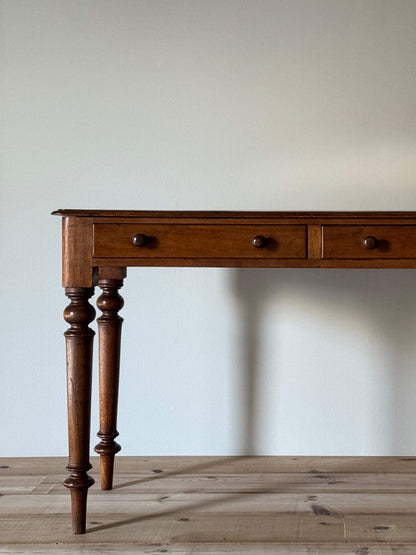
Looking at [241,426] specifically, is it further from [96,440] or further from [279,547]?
[279,547]

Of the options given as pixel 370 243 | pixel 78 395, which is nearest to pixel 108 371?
pixel 78 395

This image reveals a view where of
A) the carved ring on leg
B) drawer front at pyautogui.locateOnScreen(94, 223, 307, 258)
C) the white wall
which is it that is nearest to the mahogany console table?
drawer front at pyautogui.locateOnScreen(94, 223, 307, 258)

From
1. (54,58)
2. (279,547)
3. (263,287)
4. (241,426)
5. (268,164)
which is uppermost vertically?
(54,58)

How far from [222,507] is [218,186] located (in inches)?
41.4

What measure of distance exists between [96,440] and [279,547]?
3.39ft

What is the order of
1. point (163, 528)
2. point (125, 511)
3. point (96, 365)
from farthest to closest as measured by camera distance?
point (96, 365) < point (125, 511) < point (163, 528)

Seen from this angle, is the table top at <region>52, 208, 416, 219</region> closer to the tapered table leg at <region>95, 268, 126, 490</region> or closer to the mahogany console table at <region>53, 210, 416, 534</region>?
the mahogany console table at <region>53, 210, 416, 534</region>

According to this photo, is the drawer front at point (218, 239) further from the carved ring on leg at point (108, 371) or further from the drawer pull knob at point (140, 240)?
the carved ring on leg at point (108, 371)

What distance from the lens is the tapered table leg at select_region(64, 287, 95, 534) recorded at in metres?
1.90

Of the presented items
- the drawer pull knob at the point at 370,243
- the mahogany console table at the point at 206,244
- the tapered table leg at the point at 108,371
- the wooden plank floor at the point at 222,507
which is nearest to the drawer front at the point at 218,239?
the mahogany console table at the point at 206,244

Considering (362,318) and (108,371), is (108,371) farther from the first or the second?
(362,318)

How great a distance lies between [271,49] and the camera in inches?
104

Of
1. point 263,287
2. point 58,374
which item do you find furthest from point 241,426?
point 58,374

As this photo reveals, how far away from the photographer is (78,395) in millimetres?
1899
